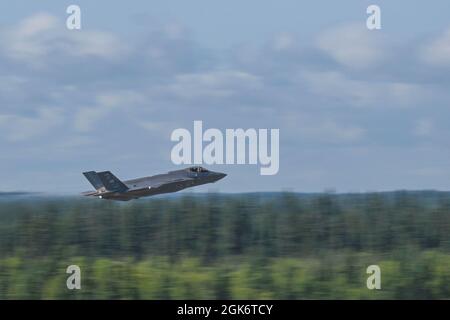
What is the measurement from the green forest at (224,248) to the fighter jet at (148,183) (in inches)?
70.1

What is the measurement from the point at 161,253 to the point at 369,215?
20.9 feet

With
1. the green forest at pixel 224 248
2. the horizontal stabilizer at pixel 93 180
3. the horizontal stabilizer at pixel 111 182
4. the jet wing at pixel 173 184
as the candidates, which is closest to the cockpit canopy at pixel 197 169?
the jet wing at pixel 173 184

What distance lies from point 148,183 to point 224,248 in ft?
16.6

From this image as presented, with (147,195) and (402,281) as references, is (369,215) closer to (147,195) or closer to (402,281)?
(402,281)

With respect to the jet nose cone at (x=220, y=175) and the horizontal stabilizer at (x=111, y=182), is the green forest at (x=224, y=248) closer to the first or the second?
the horizontal stabilizer at (x=111, y=182)

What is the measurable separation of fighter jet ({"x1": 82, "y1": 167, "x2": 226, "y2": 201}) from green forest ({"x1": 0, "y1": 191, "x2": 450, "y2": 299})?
1780 mm

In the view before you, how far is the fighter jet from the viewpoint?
2539 cm

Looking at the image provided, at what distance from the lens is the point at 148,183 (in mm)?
25734

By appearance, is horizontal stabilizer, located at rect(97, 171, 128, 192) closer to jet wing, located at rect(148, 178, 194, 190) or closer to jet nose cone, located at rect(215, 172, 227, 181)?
jet wing, located at rect(148, 178, 194, 190)

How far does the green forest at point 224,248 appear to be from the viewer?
94.0 ft

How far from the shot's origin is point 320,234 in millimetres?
30312
